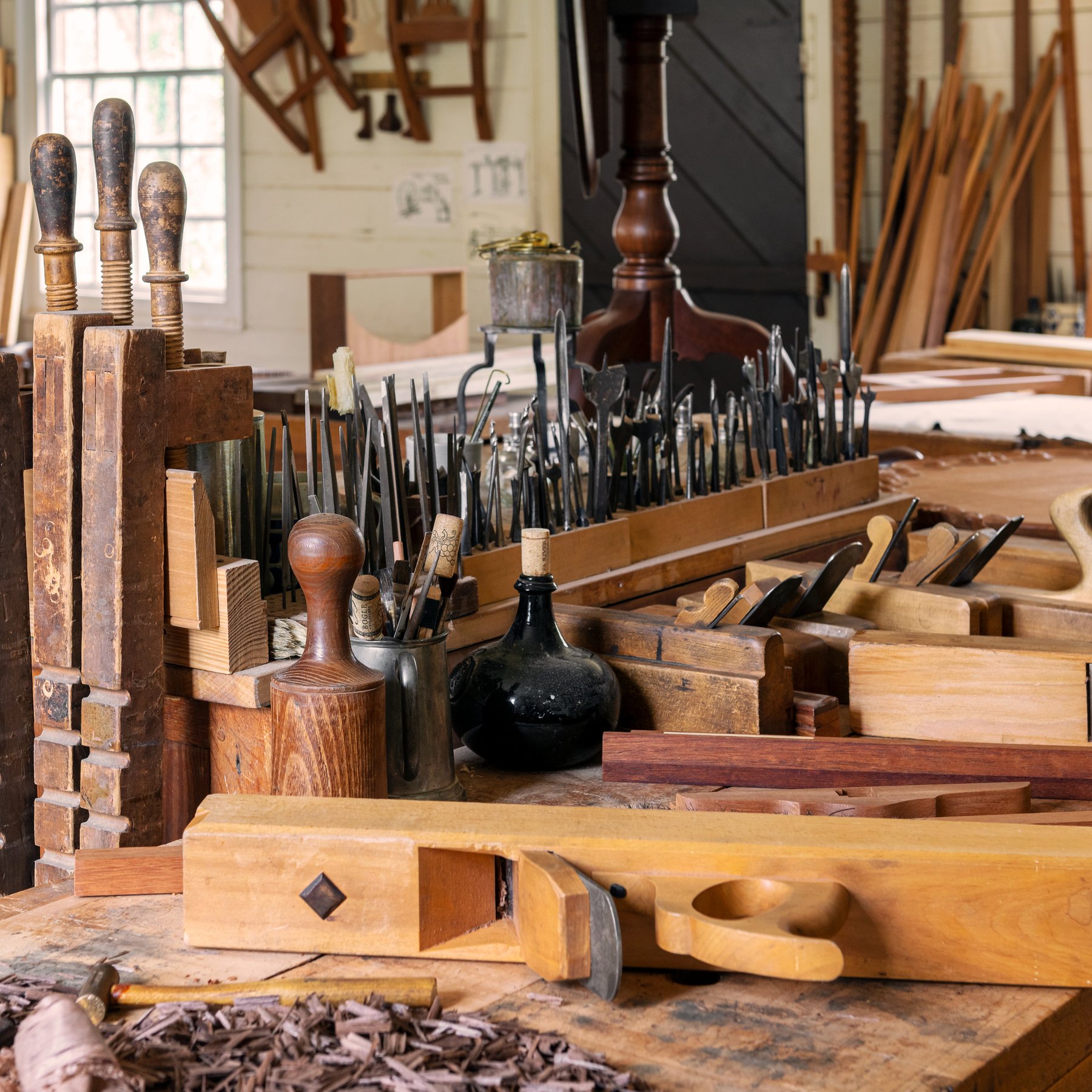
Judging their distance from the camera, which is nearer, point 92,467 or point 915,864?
point 915,864

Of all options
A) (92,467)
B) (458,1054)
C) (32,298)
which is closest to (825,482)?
(92,467)

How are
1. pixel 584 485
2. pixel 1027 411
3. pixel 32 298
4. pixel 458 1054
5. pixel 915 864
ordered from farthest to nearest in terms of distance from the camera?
pixel 32 298, pixel 1027 411, pixel 584 485, pixel 915 864, pixel 458 1054

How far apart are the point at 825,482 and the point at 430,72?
4.04 meters

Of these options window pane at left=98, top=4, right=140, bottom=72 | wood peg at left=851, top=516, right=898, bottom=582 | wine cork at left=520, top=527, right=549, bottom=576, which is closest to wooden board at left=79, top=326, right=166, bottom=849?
wine cork at left=520, top=527, right=549, bottom=576

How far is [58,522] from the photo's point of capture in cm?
130

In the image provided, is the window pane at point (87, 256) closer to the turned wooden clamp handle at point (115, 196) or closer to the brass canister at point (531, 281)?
the brass canister at point (531, 281)

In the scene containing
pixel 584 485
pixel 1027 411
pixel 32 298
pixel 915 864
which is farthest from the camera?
pixel 32 298

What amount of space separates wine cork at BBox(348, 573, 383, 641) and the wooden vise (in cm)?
18

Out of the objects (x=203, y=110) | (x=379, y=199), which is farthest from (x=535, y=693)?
(x=203, y=110)

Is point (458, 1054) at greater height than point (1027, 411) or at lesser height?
lesser

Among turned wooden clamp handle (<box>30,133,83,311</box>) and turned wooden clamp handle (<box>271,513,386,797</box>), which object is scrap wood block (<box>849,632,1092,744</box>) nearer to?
turned wooden clamp handle (<box>271,513,386,797</box>)

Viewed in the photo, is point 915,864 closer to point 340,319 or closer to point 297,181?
point 340,319

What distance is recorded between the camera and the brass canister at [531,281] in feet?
7.77

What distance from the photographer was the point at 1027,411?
3.27m
